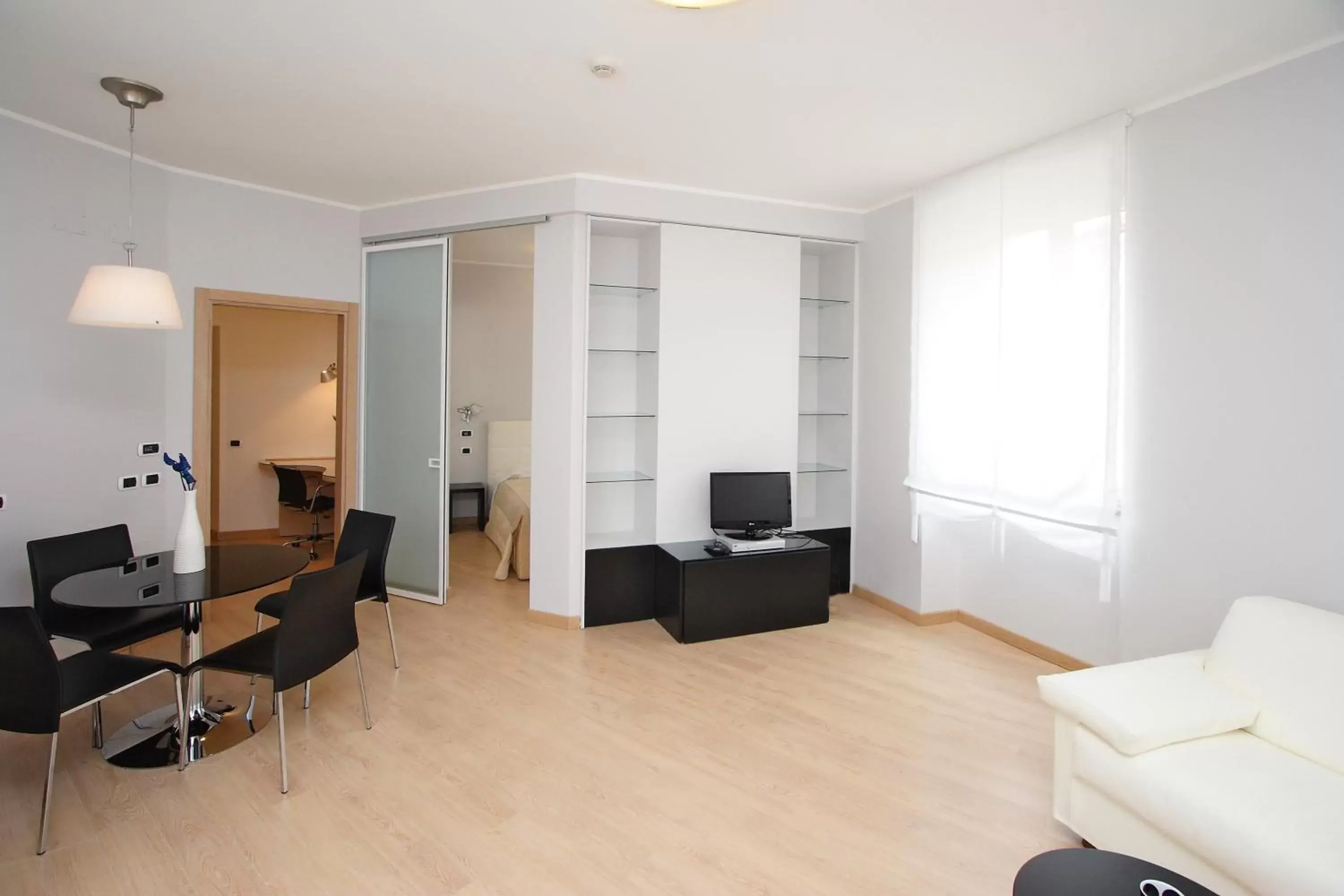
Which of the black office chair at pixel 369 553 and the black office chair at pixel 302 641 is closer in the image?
the black office chair at pixel 302 641

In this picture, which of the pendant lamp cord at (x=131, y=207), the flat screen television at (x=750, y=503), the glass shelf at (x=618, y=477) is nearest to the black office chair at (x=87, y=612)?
the pendant lamp cord at (x=131, y=207)

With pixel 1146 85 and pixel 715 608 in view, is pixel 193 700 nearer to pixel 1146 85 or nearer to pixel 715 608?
pixel 715 608

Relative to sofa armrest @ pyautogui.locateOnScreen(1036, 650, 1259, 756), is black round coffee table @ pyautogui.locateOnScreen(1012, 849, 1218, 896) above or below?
below

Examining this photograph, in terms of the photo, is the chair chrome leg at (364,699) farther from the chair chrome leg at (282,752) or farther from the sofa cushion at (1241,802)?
the sofa cushion at (1241,802)

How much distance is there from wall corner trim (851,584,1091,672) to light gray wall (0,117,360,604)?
179 inches

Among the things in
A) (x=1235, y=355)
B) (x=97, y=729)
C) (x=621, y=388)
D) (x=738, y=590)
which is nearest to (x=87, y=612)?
(x=97, y=729)

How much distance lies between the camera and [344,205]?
4.86m

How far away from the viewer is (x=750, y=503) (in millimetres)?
4539

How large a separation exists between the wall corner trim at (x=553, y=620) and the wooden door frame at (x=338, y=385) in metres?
1.69

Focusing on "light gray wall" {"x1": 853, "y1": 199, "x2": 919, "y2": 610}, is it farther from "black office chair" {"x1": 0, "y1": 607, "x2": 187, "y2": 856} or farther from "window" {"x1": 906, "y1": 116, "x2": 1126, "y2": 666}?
"black office chair" {"x1": 0, "y1": 607, "x2": 187, "y2": 856}

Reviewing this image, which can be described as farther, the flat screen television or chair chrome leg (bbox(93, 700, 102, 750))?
the flat screen television

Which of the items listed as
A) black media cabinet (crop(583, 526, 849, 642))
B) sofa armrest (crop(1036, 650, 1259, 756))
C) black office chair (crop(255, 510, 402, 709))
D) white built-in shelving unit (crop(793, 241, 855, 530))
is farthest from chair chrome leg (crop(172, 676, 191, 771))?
Answer: white built-in shelving unit (crop(793, 241, 855, 530))

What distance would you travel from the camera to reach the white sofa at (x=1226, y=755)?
1.77 metres

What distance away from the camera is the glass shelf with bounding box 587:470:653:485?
179 inches
